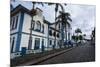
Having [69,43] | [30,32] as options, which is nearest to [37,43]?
[30,32]

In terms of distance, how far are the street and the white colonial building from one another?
136 mm

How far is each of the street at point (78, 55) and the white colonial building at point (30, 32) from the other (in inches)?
5.3

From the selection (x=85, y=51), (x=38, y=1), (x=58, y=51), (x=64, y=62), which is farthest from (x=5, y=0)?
(x=85, y=51)

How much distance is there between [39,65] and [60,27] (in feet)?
1.60

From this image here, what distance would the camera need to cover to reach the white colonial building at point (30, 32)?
1.77m

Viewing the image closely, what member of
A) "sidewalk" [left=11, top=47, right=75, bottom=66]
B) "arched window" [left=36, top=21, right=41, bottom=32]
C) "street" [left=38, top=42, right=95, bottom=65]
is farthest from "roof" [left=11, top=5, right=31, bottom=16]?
"street" [left=38, top=42, right=95, bottom=65]

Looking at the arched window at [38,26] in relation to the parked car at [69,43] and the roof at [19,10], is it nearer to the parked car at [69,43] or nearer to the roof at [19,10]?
the roof at [19,10]

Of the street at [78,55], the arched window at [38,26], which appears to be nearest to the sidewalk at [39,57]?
the street at [78,55]

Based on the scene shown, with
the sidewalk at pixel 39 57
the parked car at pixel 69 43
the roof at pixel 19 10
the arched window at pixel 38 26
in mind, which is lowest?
the sidewalk at pixel 39 57

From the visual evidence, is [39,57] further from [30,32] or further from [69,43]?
[69,43]

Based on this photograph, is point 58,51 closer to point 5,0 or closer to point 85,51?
point 85,51

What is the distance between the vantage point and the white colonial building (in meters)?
1.77

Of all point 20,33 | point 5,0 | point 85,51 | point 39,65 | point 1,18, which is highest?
point 5,0
